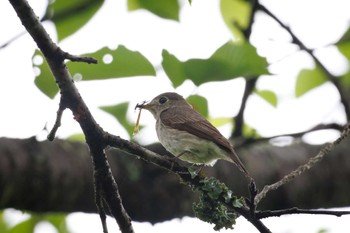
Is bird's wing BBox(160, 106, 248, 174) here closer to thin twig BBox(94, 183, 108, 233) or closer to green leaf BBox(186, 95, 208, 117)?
green leaf BBox(186, 95, 208, 117)

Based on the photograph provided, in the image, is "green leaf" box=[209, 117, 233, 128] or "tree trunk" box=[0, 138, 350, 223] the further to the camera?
"green leaf" box=[209, 117, 233, 128]

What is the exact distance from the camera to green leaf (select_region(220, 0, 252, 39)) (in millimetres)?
4371

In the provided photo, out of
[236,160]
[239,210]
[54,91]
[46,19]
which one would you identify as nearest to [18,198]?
[54,91]

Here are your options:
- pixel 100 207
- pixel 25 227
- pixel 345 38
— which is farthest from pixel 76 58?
pixel 345 38

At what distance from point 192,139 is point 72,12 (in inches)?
51.7

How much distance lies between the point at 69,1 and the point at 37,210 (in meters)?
1.15

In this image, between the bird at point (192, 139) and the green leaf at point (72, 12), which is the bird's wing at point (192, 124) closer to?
the bird at point (192, 139)

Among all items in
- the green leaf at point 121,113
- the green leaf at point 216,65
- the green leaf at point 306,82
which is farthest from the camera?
the green leaf at point 306,82

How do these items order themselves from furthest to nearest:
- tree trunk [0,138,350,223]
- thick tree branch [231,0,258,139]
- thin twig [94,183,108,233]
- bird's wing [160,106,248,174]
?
thick tree branch [231,0,258,139] → bird's wing [160,106,248,174] → tree trunk [0,138,350,223] → thin twig [94,183,108,233]

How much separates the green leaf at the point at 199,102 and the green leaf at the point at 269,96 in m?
1.51

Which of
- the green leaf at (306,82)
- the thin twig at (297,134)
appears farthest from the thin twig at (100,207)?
the green leaf at (306,82)

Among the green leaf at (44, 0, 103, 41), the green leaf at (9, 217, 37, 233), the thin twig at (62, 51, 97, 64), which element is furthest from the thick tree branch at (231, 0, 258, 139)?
the thin twig at (62, 51, 97, 64)

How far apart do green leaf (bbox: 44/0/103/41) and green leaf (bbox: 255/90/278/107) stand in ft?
5.97

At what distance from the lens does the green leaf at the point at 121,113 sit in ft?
13.0
